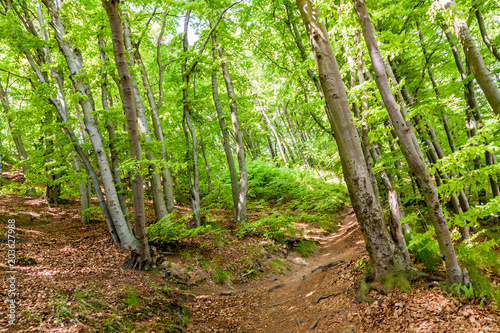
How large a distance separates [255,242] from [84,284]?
5329mm

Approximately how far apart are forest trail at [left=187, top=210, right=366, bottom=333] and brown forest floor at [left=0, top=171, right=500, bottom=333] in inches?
0.7

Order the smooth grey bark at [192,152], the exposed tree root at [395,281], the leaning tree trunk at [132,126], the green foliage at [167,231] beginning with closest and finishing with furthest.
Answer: the exposed tree root at [395,281]
the leaning tree trunk at [132,126]
the green foliage at [167,231]
the smooth grey bark at [192,152]

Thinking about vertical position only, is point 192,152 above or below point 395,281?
above

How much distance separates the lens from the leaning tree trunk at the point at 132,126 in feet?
14.7

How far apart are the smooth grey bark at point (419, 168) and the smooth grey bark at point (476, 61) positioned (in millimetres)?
1562

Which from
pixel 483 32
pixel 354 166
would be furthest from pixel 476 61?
pixel 354 166

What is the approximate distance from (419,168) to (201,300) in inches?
186

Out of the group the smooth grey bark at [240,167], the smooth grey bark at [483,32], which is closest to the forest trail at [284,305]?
the smooth grey bark at [240,167]

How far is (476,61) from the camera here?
386cm

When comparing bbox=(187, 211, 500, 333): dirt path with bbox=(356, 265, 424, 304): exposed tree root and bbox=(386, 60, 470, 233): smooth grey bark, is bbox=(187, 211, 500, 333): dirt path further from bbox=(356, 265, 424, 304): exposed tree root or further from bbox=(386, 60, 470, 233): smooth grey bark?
bbox=(386, 60, 470, 233): smooth grey bark

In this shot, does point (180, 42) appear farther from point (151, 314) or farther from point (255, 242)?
point (151, 314)

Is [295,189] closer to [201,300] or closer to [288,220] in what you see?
[288,220]

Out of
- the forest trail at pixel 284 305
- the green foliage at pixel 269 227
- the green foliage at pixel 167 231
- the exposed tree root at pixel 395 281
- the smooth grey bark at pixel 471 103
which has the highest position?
the smooth grey bark at pixel 471 103

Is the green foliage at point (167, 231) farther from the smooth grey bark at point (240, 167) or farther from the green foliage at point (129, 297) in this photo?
the smooth grey bark at point (240, 167)
